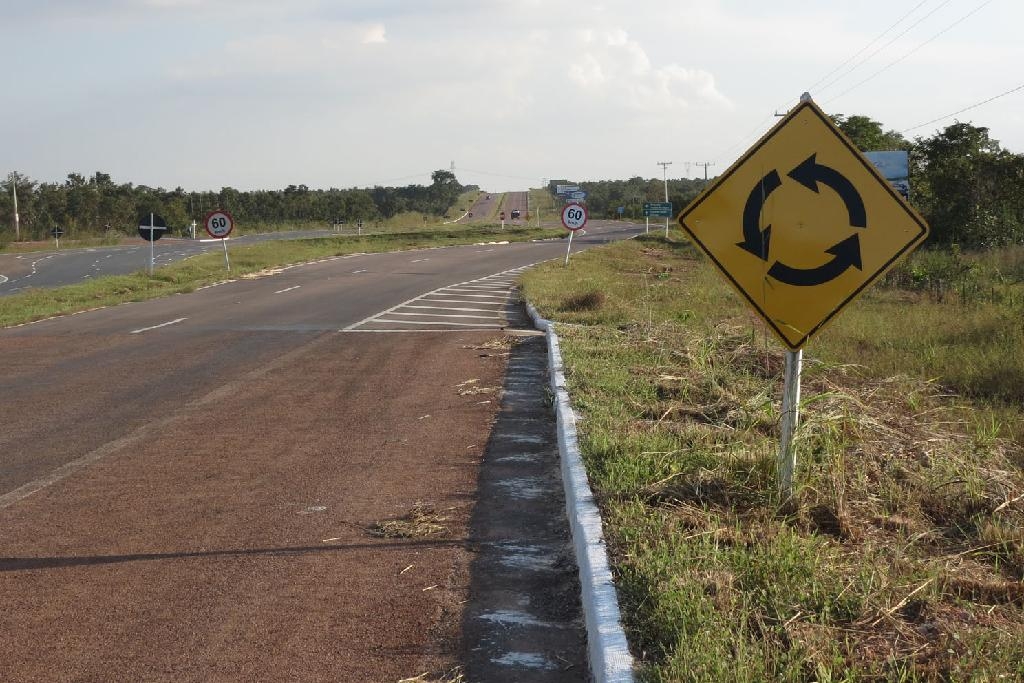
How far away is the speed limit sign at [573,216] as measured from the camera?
32.9 metres

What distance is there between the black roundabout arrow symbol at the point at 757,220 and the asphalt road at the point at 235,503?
7.11ft

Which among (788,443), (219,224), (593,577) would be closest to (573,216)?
(219,224)

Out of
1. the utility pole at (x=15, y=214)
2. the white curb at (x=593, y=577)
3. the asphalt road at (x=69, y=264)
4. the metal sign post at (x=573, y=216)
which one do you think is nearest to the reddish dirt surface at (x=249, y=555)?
the white curb at (x=593, y=577)

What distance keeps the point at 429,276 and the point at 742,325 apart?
17.4 m

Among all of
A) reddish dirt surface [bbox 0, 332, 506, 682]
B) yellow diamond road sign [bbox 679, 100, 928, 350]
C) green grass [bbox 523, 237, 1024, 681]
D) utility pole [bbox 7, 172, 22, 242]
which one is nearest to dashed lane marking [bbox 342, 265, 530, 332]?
Result: green grass [bbox 523, 237, 1024, 681]

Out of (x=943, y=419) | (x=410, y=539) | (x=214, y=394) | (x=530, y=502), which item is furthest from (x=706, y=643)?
(x=214, y=394)

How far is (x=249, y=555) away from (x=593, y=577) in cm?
191

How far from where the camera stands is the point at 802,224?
5469 mm

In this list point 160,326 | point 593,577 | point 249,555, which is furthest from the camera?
point 160,326

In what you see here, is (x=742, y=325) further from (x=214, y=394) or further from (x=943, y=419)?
(x=214, y=394)

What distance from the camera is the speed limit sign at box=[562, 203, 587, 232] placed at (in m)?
32.9

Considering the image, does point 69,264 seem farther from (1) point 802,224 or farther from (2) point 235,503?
(1) point 802,224

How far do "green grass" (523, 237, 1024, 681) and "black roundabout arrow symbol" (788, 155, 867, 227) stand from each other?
129cm

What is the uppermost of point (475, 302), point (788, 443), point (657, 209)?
point (657, 209)
